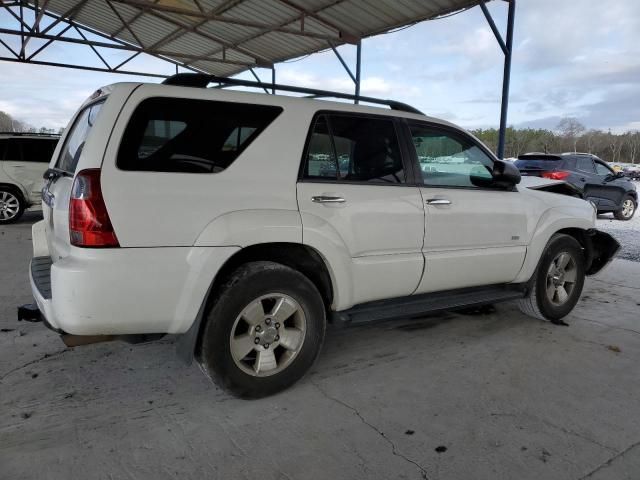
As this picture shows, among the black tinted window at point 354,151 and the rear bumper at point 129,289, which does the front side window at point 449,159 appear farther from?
the rear bumper at point 129,289

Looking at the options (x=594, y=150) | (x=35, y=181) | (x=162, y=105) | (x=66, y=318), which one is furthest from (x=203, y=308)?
(x=594, y=150)

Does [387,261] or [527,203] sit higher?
[527,203]

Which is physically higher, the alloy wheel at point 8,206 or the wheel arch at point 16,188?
the wheel arch at point 16,188

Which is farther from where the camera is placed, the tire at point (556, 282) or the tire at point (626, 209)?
the tire at point (626, 209)

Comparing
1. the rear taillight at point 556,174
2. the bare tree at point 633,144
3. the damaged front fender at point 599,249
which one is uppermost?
the bare tree at point 633,144

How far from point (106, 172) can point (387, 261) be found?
1.85 metres

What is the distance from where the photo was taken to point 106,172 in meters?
2.43

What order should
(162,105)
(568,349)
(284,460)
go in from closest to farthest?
1. (284,460)
2. (162,105)
3. (568,349)

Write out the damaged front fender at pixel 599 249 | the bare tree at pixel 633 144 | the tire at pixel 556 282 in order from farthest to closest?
the bare tree at pixel 633 144 → the damaged front fender at pixel 599 249 → the tire at pixel 556 282

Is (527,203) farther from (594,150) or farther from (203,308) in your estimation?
(594,150)

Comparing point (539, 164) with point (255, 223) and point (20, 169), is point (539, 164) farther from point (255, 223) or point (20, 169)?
point (20, 169)

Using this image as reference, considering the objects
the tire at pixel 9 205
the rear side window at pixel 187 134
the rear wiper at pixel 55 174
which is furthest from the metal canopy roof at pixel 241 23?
the rear wiper at pixel 55 174

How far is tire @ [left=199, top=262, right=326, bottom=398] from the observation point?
8.99ft

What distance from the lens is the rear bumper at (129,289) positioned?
241 cm
